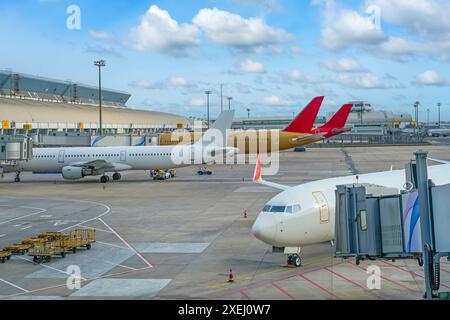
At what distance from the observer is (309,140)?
75.8m

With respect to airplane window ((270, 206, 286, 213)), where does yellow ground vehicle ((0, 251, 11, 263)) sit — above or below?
below

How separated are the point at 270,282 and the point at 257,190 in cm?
3260

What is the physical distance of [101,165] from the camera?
62844 mm

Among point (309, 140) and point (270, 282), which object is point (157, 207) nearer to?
point (270, 282)

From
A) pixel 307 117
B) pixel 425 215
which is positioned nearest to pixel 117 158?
pixel 307 117

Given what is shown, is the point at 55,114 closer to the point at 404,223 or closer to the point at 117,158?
the point at 117,158

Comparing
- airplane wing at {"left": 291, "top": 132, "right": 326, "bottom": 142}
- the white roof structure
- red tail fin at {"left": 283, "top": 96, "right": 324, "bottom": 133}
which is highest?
the white roof structure

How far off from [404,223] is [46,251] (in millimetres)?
18805

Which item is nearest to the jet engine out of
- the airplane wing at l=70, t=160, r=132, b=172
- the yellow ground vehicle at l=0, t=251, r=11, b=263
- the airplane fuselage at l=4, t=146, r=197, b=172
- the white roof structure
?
the airplane wing at l=70, t=160, r=132, b=172

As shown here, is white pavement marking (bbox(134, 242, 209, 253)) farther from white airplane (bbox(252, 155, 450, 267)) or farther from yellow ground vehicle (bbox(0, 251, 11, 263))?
yellow ground vehicle (bbox(0, 251, 11, 263))

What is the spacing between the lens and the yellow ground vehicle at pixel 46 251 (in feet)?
82.2

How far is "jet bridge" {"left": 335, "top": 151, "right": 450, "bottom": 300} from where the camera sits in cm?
1017

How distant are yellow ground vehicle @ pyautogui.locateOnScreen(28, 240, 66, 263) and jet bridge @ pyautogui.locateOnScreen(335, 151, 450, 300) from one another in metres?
16.4

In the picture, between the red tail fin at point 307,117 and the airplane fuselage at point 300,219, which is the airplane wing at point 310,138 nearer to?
the red tail fin at point 307,117
